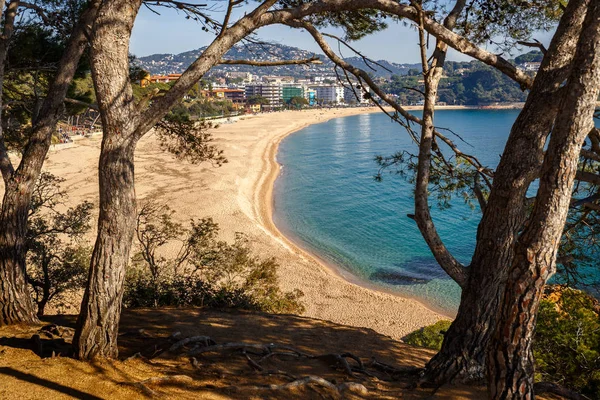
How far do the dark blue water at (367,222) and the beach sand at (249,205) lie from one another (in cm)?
106

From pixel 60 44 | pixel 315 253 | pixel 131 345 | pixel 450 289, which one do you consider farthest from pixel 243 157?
pixel 131 345

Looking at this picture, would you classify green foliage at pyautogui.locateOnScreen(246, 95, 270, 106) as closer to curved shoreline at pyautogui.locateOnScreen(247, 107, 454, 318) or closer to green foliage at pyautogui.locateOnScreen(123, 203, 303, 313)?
curved shoreline at pyautogui.locateOnScreen(247, 107, 454, 318)

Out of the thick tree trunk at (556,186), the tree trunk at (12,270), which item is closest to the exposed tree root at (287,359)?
the tree trunk at (12,270)

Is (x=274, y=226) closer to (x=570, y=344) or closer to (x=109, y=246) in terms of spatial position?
(x=570, y=344)

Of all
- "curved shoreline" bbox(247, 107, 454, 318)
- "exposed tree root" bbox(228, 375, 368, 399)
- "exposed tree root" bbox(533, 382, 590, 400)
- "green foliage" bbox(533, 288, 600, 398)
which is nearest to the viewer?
"exposed tree root" bbox(228, 375, 368, 399)

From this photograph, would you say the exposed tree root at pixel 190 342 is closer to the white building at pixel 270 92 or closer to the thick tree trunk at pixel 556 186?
the thick tree trunk at pixel 556 186

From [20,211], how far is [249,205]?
20.4m

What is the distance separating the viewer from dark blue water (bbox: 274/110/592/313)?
17.2 m

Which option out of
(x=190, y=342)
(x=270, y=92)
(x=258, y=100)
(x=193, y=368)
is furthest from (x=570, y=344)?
(x=270, y=92)

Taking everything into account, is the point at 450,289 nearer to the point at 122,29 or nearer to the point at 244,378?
the point at 244,378

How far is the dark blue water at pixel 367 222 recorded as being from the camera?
17.2 m

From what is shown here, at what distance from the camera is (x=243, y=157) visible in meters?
38.7

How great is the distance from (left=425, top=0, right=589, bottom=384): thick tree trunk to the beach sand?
29.0 feet

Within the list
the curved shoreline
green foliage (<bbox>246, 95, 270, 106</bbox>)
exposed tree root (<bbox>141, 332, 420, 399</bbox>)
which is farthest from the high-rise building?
exposed tree root (<bbox>141, 332, 420, 399</bbox>)
